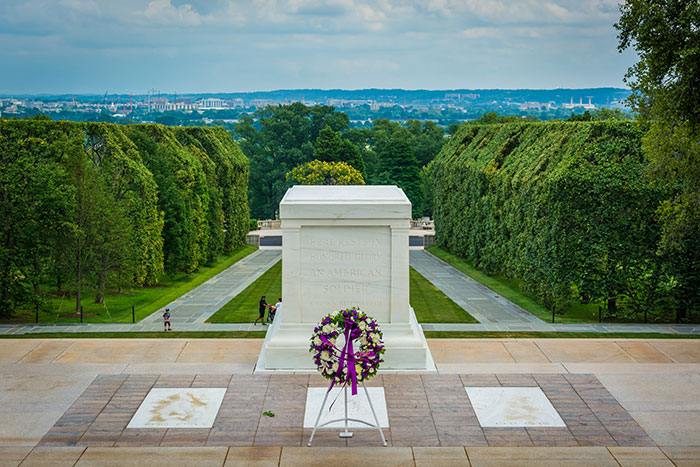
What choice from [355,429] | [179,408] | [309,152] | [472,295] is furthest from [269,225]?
[355,429]

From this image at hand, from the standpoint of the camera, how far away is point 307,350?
1788 cm

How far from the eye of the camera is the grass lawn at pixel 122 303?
28.2 metres

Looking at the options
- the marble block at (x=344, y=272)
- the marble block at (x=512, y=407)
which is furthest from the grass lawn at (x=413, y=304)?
the marble block at (x=512, y=407)

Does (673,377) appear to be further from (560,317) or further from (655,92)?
(560,317)

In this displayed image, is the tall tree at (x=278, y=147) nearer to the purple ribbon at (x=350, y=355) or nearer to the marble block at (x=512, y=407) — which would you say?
the marble block at (x=512, y=407)

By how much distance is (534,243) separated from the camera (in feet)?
100

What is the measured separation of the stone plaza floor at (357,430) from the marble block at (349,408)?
0.65 feet

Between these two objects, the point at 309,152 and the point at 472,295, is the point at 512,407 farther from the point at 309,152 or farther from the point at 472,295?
the point at 309,152

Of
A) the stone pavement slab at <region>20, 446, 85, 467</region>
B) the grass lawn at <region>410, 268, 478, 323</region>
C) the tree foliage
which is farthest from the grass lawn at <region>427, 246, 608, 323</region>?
the tree foliage

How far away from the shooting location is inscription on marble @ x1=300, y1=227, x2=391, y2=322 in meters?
17.8

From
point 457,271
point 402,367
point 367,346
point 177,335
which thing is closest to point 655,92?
point 402,367

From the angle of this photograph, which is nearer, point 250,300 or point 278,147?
point 250,300

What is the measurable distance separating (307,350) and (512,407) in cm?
506

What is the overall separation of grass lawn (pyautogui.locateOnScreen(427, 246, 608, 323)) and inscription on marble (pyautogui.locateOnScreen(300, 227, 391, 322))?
1192cm
